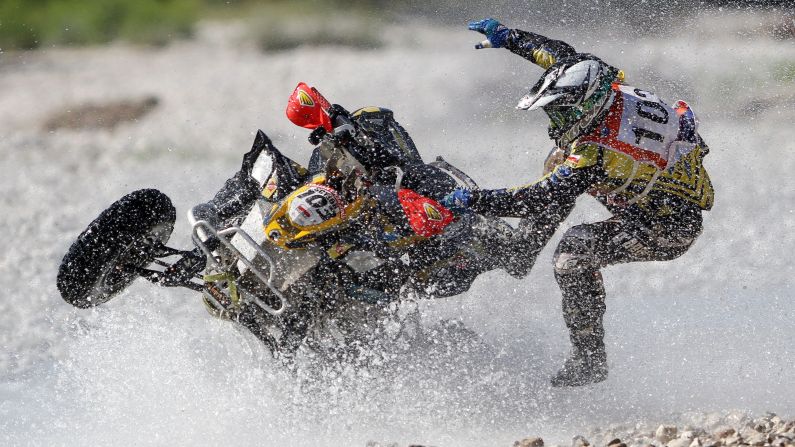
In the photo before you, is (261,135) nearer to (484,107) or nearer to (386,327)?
(386,327)

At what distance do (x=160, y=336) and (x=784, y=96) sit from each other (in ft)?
27.9

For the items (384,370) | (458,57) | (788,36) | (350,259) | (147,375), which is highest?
(788,36)

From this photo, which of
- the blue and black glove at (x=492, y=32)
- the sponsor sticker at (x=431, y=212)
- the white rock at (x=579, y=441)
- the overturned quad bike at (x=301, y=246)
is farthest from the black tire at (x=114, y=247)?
the white rock at (x=579, y=441)

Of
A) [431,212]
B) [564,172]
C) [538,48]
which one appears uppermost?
[538,48]

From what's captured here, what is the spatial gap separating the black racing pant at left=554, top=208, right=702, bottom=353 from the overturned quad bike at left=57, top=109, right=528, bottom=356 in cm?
51

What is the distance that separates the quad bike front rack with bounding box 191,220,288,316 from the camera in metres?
5.93

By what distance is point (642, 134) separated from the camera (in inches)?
235

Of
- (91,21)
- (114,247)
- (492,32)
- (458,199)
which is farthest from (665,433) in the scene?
(91,21)

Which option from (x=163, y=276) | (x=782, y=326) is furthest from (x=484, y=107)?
(x=163, y=276)

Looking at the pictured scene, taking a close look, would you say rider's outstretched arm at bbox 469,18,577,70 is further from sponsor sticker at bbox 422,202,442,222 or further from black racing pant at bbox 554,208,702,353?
sponsor sticker at bbox 422,202,442,222

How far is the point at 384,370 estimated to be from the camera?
21.8 ft

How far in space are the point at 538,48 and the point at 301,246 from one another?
209 cm

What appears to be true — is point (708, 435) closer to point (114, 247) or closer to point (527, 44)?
point (527, 44)

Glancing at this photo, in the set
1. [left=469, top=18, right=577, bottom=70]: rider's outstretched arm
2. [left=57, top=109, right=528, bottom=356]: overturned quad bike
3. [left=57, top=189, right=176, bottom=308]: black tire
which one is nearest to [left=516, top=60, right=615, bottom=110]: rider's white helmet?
[left=469, top=18, right=577, bottom=70]: rider's outstretched arm
